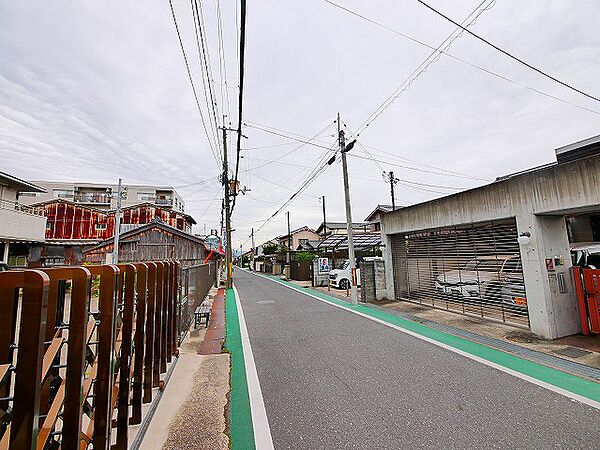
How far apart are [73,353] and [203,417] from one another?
2107 millimetres

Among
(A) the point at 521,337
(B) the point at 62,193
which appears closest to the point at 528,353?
(A) the point at 521,337

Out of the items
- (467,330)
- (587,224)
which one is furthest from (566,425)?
(587,224)

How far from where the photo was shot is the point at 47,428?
1.80 meters

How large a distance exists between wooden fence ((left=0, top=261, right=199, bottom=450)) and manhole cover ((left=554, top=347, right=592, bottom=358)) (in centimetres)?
A: 668

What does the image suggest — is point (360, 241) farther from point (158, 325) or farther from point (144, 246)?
point (158, 325)

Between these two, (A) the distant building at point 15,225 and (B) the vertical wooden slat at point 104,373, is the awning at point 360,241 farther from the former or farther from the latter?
(A) the distant building at point 15,225

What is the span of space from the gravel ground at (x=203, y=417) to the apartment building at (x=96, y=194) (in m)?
36.2

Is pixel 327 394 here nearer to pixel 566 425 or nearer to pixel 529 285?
pixel 566 425

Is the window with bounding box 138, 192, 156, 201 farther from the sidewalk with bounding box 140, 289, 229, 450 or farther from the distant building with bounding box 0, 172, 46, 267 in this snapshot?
the sidewalk with bounding box 140, 289, 229, 450

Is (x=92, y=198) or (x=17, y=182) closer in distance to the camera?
(x=17, y=182)

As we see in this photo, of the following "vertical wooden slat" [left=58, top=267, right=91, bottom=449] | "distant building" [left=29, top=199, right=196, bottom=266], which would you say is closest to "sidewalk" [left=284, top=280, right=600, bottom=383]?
"vertical wooden slat" [left=58, top=267, right=91, bottom=449]

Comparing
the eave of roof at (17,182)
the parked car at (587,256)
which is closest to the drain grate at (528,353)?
the parked car at (587,256)

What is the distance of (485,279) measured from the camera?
25.6 ft

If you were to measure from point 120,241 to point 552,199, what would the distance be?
18.8m
